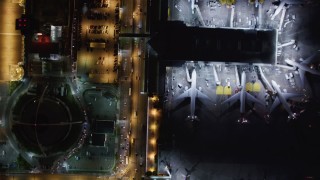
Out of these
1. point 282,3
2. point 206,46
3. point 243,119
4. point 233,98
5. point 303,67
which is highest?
point 282,3

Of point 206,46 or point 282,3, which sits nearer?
point 206,46

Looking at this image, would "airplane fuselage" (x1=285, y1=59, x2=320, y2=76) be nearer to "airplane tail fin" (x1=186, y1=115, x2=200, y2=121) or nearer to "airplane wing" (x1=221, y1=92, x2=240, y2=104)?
"airplane wing" (x1=221, y1=92, x2=240, y2=104)

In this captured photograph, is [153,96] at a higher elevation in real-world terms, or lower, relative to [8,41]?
lower

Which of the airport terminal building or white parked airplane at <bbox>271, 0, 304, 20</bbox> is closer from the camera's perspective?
the airport terminal building

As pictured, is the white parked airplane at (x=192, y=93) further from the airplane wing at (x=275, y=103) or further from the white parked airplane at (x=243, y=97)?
the airplane wing at (x=275, y=103)

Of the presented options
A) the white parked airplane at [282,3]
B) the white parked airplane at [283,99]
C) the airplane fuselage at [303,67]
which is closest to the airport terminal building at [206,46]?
the airplane fuselage at [303,67]

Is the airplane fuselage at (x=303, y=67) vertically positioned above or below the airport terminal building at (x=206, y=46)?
below

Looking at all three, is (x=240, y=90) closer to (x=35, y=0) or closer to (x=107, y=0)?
(x=107, y=0)

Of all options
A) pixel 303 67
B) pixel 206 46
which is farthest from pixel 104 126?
pixel 303 67

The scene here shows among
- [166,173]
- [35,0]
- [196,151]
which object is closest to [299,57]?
[196,151]

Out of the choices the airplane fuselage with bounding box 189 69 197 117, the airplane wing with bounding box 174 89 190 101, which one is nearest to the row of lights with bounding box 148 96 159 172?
the airplane wing with bounding box 174 89 190 101

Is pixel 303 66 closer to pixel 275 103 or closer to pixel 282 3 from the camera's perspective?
pixel 275 103
